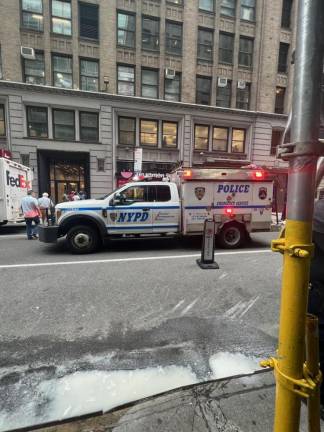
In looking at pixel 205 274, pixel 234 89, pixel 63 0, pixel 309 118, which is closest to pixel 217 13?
pixel 234 89

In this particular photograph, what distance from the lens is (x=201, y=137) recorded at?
19.9m

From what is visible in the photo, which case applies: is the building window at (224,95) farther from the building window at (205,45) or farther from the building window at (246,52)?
the building window at (205,45)

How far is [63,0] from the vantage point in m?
16.6

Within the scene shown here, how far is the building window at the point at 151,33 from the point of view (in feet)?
59.0

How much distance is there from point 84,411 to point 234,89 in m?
21.8

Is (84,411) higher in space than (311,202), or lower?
lower

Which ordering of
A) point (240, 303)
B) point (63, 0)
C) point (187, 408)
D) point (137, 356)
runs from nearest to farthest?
point (187, 408), point (137, 356), point (240, 303), point (63, 0)

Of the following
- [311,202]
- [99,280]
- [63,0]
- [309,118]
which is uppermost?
[63,0]

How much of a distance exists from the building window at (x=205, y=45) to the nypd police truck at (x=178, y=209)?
15.0m

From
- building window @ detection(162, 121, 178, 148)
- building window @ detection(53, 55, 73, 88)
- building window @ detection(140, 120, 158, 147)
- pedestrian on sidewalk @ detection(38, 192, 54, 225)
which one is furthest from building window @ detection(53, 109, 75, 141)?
pedestrian on sidewalk @ detection(38, 192, 54, 225)

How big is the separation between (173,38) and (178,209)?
52.9ft

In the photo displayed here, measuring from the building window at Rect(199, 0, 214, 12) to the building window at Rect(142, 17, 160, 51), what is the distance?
3.55 meters

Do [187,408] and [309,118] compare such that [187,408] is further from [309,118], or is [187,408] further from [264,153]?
[264,153]

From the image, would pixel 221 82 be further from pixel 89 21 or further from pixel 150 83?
pixel 89 21
